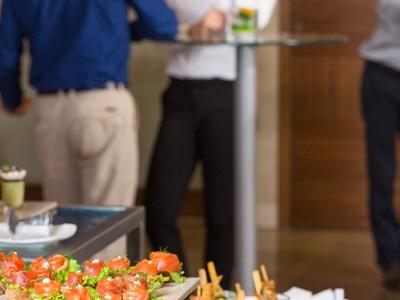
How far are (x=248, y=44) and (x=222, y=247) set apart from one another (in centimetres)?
99

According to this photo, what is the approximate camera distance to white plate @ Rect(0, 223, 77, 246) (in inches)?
98.0

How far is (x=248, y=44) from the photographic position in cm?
369

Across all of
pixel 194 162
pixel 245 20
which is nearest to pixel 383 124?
pixel 194 162

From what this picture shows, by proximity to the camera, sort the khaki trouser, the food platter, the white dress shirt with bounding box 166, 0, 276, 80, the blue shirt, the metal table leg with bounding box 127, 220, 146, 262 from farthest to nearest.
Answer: the white dress shirt with bounding box 166, 0, 276, 80 < the khaki trouser < the blue shirt < the metal table leg with bounding box 127, 220, 146, 262 < the food platter

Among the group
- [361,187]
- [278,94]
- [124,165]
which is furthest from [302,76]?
[124,165]

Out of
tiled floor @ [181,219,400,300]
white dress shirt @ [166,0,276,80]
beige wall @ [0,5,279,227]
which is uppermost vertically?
white dress shirt @ [166,0,276,80]

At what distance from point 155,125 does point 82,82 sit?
2.64 meters

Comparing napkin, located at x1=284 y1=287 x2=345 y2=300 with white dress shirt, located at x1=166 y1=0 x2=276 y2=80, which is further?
white dress shirt, located at x1=166 y1=0 x2=276 y2=80

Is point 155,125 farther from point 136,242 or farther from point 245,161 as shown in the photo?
point 136,242

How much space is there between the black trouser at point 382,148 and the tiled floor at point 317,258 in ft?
0.68

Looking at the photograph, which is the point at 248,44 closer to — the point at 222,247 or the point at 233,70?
the point at 233,70

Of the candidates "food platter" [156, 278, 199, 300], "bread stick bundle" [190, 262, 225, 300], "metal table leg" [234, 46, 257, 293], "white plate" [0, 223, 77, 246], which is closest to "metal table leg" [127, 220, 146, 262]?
"white plate" [0, 223, 77, 246]

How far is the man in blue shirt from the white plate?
1.26 meters

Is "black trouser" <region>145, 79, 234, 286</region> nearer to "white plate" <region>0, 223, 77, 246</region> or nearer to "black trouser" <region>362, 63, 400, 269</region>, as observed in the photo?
"black trouser" <region>362, 63, 400, 269</region>
